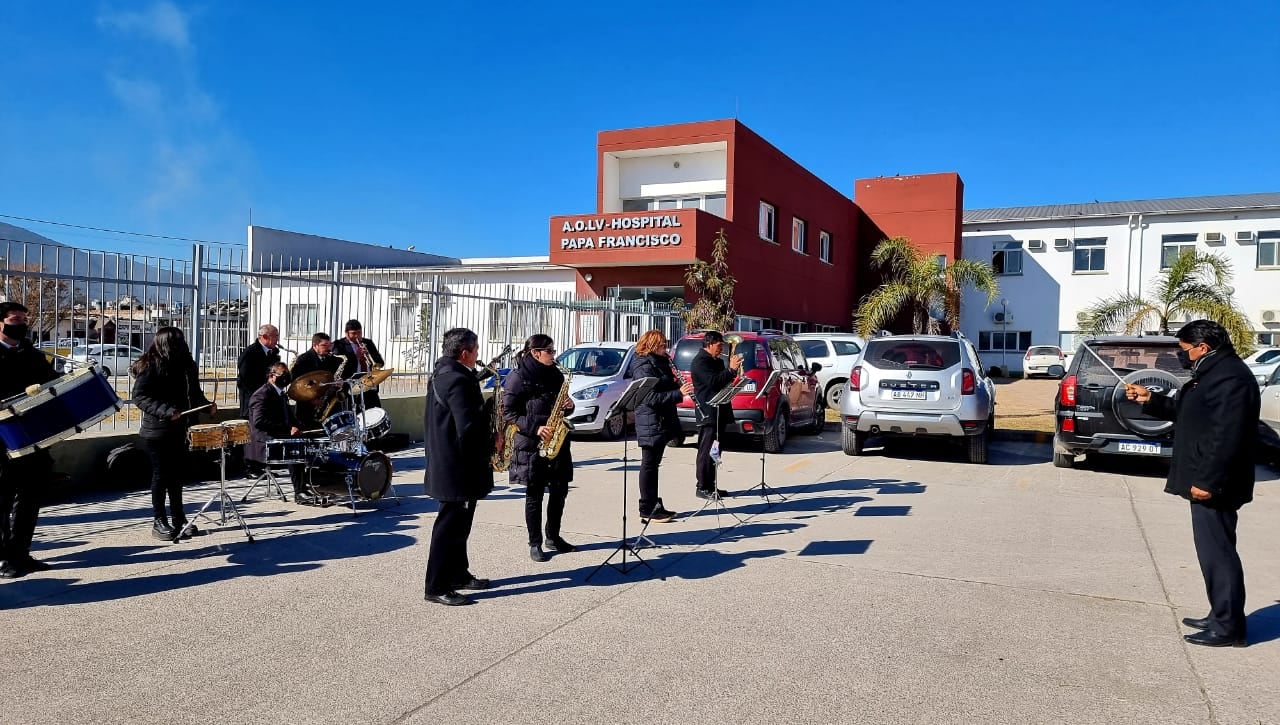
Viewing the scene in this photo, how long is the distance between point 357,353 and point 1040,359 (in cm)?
3157

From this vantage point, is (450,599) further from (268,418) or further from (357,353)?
(357,353)

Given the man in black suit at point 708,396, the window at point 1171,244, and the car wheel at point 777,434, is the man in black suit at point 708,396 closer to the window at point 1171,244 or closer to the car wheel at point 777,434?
the car wheel at point 777,434

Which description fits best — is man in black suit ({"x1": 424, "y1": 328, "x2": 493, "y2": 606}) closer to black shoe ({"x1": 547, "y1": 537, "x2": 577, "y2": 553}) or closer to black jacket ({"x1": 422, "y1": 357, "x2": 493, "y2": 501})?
black jacket ({"x1": 422, "y1": 357, "x2": 493, "y2": 501})

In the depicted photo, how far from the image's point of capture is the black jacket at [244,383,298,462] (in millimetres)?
7543

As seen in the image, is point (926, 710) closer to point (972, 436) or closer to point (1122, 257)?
point (972, 436)

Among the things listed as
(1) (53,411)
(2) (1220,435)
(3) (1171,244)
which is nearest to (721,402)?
(2) (1220,435)

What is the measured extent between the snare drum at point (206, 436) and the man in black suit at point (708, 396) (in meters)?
4.27

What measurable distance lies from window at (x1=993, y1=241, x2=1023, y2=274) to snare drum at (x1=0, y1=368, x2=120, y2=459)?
3922 cm

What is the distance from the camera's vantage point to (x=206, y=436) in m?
6.57

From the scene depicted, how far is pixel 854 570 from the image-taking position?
6.13m

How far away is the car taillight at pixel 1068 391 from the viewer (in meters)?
10.4

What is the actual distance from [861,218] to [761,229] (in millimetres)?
12442

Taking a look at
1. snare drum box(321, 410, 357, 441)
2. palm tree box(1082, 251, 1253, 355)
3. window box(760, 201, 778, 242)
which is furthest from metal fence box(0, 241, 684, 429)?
palm tree box(1082, 251, 1253, 355)

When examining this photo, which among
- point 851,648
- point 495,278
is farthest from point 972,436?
point 495,278
